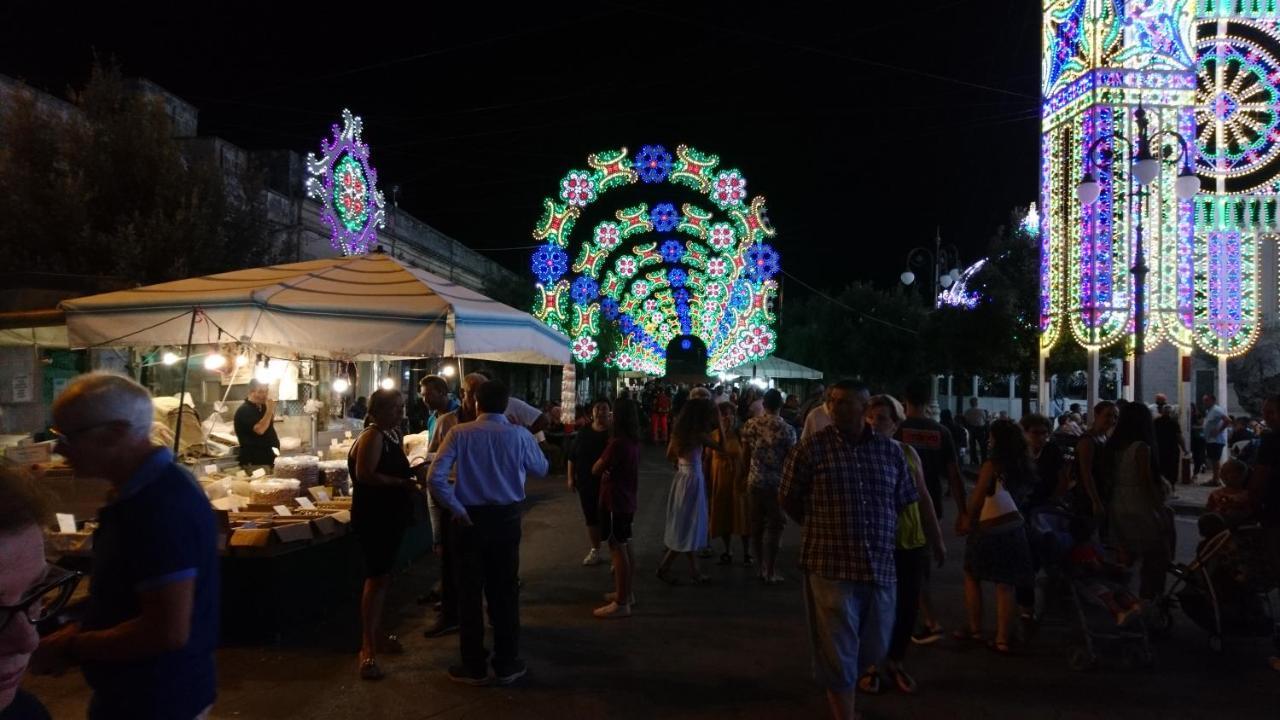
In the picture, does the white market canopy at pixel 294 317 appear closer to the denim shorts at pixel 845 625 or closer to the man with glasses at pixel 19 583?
the denim shorts at pixel 845 625

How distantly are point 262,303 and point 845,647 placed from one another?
16.0 ft

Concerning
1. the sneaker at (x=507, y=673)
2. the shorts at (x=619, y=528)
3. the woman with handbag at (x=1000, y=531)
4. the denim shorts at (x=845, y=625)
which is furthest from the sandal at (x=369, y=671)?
the woman with handbag at (x=1000, y=531)

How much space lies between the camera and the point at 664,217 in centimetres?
2427

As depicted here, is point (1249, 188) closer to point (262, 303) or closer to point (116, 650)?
point (262, 303)

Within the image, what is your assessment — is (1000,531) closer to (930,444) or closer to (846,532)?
(930,444)

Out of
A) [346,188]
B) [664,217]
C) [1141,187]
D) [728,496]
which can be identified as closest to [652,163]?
[664,217]

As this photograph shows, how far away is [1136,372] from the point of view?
14375 mm

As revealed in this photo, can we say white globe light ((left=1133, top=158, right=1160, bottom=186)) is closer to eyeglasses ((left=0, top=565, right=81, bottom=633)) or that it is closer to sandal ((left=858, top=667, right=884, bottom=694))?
sandal ((left=858, top=667, right=884, bottom=694))

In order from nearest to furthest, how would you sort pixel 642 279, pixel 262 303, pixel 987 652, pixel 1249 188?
pixel 987 652
pixel 262 303
pixel 1249 188
pixel 642 279

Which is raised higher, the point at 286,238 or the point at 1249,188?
the point at 1249,188

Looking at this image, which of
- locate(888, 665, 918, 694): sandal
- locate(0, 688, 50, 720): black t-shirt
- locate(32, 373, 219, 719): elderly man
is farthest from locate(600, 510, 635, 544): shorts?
locate(0, 688, 50, 720): black t-shirt

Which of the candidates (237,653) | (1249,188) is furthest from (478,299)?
(1249,188)

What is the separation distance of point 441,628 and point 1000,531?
416 cm

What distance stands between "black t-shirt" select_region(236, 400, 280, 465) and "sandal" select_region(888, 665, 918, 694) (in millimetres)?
6839
